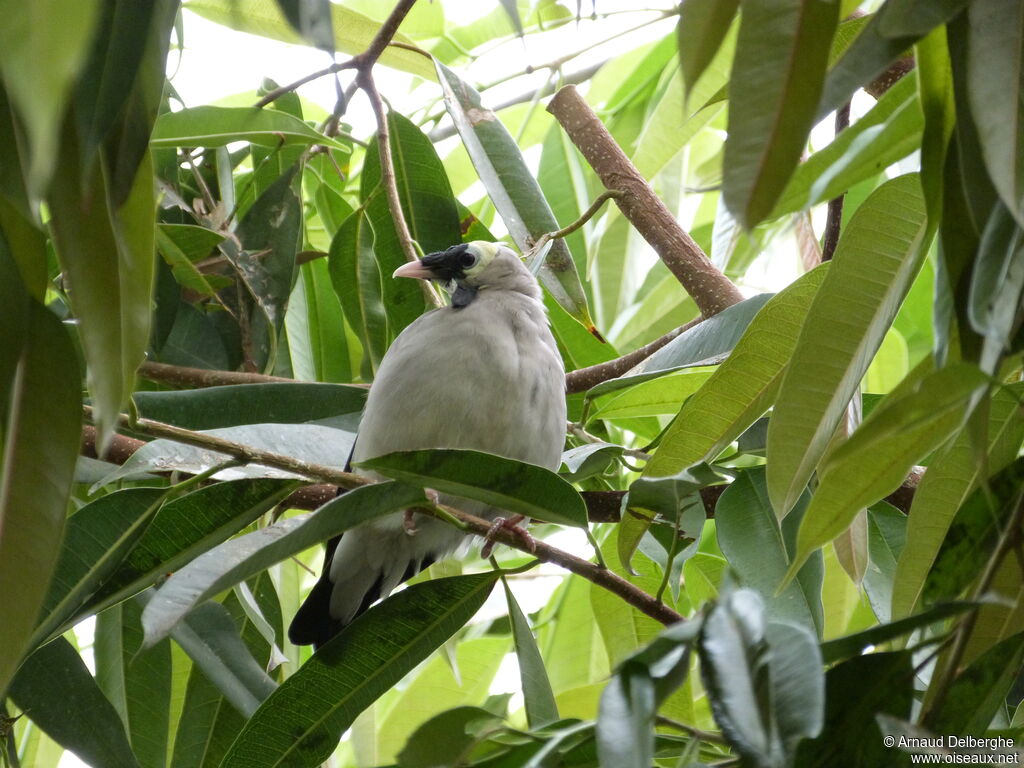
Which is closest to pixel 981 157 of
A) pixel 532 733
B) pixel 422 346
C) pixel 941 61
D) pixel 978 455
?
pixel 941 61

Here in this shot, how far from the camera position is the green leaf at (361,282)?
8.48 feet

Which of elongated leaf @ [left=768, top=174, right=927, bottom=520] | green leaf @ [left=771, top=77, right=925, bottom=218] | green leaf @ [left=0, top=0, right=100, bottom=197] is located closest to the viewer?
green leaf @ [left=0, top=0, right=100, bottom=197]

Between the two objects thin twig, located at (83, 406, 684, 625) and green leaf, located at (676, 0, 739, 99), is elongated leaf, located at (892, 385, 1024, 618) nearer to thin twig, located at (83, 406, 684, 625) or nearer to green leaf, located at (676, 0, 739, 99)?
thin twig, located at (83, 406, 684, 625)

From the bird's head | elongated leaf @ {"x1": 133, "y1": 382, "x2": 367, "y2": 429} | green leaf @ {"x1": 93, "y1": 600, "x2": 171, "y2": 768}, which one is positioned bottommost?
green leaf @ {"x1": 93, "y1": 600, "x2": 171, "y2": 768}

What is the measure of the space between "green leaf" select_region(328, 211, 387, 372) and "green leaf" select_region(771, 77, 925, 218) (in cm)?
134

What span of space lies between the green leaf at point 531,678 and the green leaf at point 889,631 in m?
0.58

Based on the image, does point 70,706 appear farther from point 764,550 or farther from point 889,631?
point 889,631

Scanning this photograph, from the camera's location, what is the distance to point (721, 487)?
6.93ft

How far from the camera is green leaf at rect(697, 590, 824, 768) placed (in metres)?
A: 0.85

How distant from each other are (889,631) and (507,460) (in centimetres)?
53

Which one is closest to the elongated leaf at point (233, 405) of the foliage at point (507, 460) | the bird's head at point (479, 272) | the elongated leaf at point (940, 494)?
the foliage at point (507, 460)

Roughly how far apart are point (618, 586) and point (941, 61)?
0.74 m

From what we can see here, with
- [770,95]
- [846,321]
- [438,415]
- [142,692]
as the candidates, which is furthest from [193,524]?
[438,415]

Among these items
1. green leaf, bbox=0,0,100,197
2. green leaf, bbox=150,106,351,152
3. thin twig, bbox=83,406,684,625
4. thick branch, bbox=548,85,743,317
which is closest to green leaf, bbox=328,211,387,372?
green leaf, bbox=150,106,351,152
